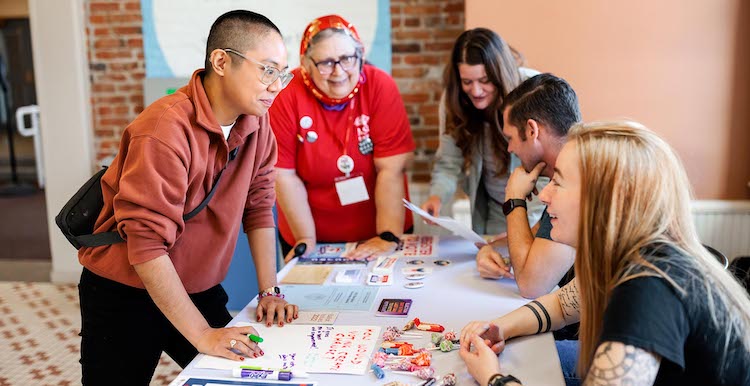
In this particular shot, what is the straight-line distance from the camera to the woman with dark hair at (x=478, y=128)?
7.98 ft

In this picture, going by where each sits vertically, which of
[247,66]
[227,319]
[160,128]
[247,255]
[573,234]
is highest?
[247,66]

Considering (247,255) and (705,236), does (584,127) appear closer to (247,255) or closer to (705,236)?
(705,236)

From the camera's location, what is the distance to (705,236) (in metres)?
3.49

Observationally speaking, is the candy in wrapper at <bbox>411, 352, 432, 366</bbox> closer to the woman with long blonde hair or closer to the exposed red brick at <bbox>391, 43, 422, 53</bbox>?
the woman with long blonde hair

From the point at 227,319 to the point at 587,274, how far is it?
3.94ft

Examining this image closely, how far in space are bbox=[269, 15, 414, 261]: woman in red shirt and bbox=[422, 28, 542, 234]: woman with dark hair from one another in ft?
0.62

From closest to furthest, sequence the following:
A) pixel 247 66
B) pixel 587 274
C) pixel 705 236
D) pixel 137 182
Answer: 1. pixel 587 274
2. pixel 137 182
3. pixel 247 66
4. pixel 705 236

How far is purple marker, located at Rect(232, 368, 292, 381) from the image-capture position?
1.44 m

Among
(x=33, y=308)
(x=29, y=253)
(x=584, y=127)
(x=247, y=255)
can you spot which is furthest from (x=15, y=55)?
(x=584, y=127)

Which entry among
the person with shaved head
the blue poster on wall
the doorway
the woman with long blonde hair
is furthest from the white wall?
the woman with long blonde hair

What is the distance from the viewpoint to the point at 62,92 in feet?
14.4

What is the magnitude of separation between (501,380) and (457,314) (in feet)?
1.62

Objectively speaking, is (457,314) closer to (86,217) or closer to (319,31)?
(86,217)

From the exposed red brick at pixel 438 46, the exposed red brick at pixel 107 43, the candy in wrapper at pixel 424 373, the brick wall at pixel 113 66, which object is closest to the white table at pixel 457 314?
the candy in wrapper at pixel 424 373
